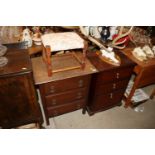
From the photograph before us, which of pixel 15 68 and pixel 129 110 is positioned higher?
pixel 15 68

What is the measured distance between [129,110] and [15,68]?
1.68 metres

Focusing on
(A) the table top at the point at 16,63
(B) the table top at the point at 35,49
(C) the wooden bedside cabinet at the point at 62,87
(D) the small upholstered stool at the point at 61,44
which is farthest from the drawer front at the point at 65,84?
(B) the table top at the point at 35,49

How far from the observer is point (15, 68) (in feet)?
3.43

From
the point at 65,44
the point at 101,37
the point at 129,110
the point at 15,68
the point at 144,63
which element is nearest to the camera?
the point at 15,68

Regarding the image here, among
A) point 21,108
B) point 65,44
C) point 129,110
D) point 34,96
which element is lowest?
point 129,110

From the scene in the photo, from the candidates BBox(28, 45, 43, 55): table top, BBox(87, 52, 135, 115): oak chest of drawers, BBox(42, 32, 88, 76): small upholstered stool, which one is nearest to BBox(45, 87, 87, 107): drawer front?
BBox(87, 52, 135, 115): oak chest of drawers

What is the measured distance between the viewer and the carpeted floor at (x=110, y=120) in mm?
1729

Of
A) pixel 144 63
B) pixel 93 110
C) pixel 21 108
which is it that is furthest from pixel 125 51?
pixel 21 108

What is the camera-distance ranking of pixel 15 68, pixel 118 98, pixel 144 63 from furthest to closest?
1. pixel 118 98
2. pixel 144 63
3. pixel 15 68

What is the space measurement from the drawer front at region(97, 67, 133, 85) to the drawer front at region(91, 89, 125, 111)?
9.9 inches

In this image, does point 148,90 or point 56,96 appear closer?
point 56,96

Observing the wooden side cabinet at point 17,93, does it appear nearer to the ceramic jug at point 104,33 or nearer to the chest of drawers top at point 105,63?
the chest of drawers top at point 105,63

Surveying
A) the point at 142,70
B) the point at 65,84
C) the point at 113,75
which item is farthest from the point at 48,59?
the point at 142,70

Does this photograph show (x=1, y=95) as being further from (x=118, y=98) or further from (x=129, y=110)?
(x=129, y=110)
